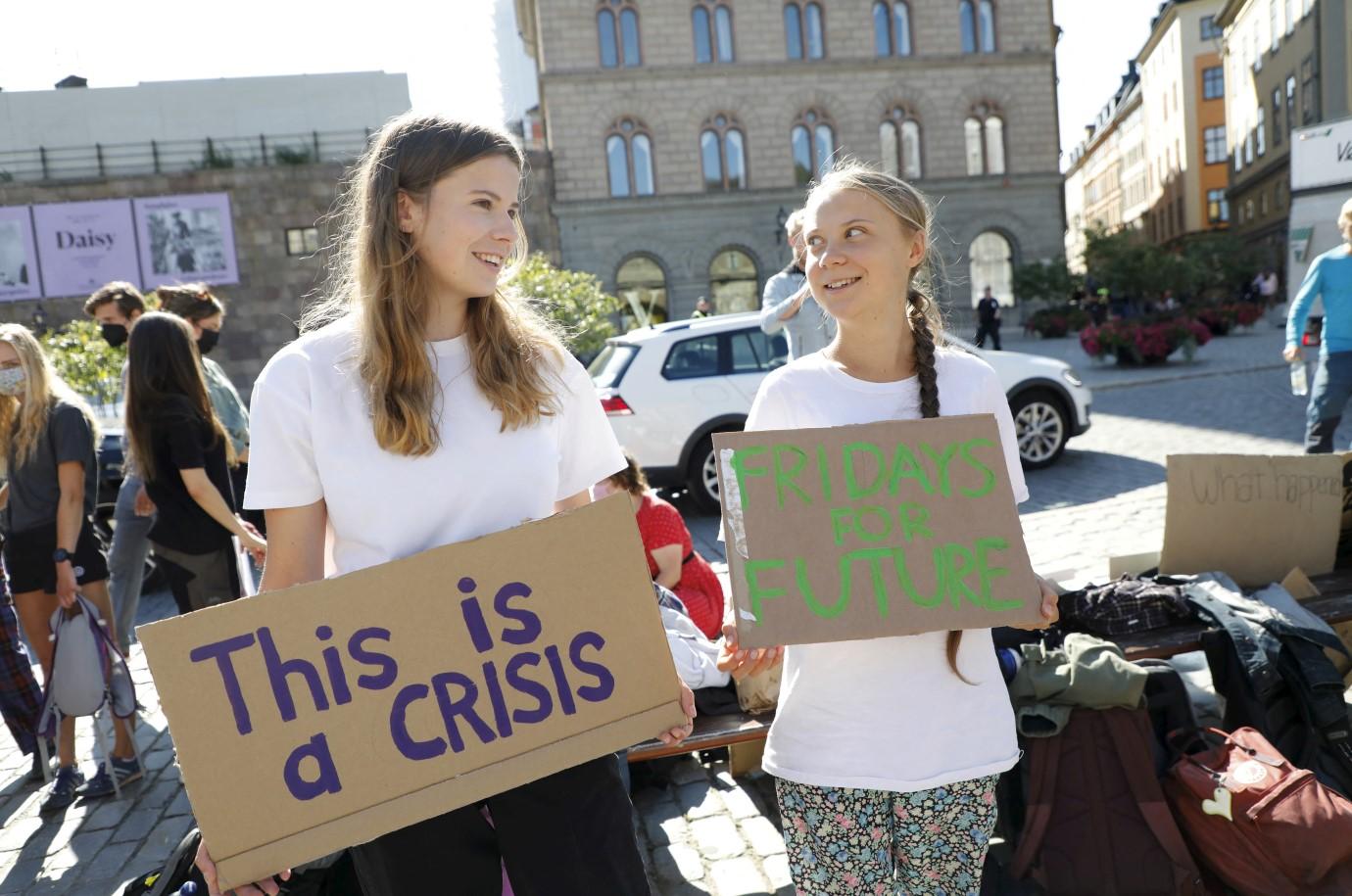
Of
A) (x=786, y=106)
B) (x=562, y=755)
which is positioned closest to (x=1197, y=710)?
(x=562, y=755)

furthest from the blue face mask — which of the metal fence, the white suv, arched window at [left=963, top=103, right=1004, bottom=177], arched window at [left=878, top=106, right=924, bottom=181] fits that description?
arched window at [left=963, top=103, right=1004, bottom=177]

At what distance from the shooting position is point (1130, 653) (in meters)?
3.37

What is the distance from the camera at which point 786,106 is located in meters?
33.8

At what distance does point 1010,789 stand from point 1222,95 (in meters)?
64.0

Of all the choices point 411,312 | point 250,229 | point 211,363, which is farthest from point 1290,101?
point 411,312

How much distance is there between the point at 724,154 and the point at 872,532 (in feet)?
110

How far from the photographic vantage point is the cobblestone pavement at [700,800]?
339 centimetres

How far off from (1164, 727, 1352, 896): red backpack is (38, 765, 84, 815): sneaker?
4.22m

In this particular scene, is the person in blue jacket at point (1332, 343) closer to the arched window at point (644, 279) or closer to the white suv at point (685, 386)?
the white suv at point (685, 386)

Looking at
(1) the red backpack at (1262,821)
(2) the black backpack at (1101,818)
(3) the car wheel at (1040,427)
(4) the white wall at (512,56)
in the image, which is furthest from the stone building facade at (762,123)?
(1) the red backpack at (1262,821)

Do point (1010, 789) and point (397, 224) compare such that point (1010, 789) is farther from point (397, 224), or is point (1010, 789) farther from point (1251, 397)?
point (1251, 397)

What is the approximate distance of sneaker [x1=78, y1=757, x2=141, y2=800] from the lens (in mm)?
4207

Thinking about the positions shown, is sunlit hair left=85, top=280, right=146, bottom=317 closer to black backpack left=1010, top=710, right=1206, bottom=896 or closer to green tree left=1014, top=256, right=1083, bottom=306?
black backpack left=1010, top=710, right=1206, bottom=896

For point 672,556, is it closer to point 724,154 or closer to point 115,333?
point 115,333
